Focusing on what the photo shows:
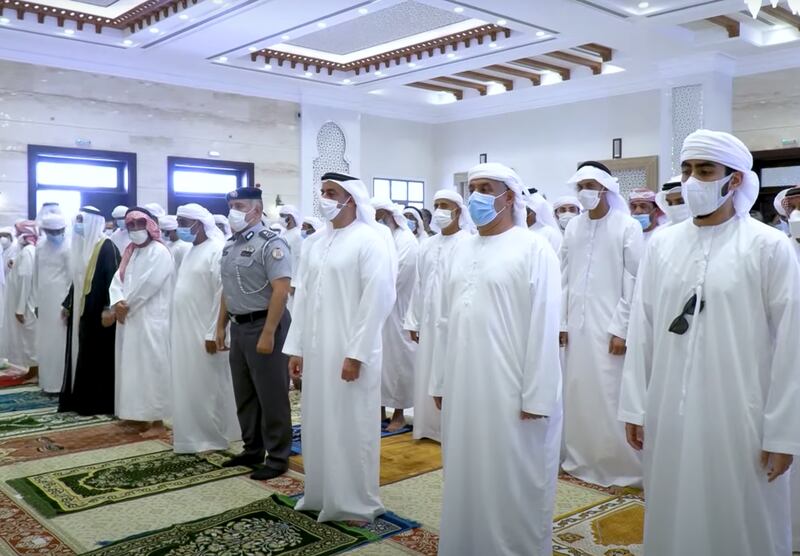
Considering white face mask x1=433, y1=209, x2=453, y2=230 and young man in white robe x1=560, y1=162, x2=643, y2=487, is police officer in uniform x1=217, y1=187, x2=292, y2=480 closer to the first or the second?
white face mask x1=433, y1=209, x2=453, y2=230

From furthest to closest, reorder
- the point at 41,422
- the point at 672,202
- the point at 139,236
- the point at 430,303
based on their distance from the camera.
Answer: the point at 41,422 → the point at 139,236 → the point at 430,303 → the point at 672,202

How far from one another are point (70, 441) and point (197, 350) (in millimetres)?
1204

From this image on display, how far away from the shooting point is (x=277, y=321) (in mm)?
4133

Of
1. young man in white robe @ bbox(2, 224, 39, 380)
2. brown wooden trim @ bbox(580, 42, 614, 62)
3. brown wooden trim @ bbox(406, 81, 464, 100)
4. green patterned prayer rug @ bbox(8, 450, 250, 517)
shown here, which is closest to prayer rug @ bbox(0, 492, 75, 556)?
green patterned prayer rug @ bbox(8, 450, 250, 517)

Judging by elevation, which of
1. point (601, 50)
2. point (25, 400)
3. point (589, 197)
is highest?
point (601, 50)

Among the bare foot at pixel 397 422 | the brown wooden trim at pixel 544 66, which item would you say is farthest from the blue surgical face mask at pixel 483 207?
the brown wooden trim at pixel 544 66

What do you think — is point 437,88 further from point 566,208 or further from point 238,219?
point 238,219

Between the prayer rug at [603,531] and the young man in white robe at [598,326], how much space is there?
0.35 m

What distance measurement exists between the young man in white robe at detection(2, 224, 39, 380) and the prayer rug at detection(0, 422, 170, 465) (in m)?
2.79

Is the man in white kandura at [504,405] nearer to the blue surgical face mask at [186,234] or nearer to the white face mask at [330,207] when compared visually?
the white face mask at [330,207]

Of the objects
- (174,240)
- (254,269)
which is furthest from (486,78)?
(254,269)

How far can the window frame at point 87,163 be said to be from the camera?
1022 centimetres

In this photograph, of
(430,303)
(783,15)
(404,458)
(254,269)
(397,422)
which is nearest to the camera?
(254,269)

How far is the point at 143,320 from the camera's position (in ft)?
17.8
